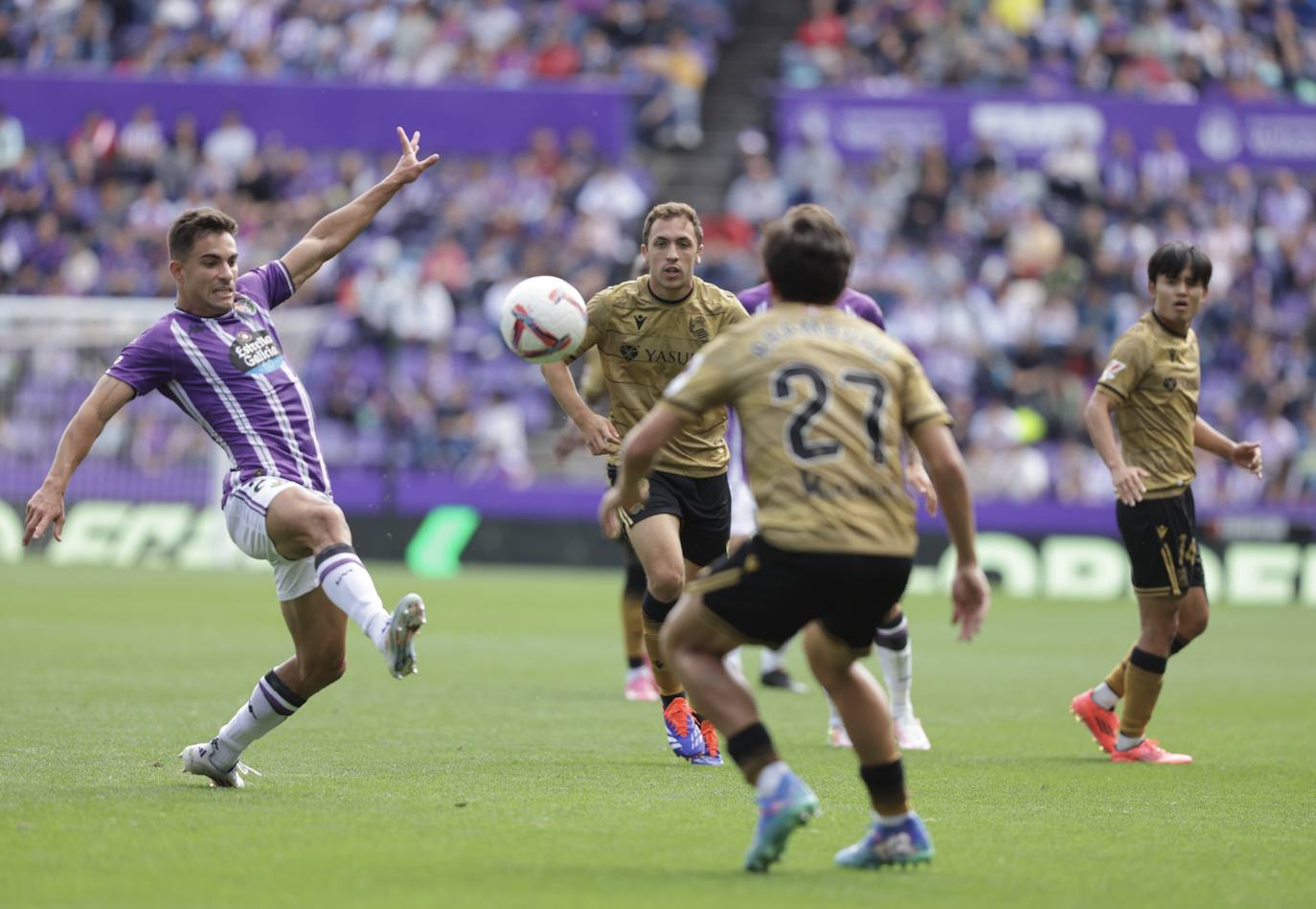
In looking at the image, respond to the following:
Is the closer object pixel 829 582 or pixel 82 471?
pixel 829 582

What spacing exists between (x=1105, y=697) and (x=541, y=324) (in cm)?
388

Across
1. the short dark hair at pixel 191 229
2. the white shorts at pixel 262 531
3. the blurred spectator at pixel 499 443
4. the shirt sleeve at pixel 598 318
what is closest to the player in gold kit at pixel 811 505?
the white shorts at pixel 262 531

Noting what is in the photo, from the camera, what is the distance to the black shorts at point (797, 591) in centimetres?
591

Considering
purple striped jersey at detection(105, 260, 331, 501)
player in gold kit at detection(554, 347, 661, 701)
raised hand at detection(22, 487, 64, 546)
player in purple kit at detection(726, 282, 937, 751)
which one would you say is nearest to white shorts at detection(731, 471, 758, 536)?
player in gold kit at detection(554, 347, 661, 701)

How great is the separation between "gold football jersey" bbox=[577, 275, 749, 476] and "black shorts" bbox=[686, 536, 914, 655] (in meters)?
3.22

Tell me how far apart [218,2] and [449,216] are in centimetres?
623

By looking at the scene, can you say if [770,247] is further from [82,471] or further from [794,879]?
[82,471]

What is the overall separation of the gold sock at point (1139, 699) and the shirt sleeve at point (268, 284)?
15.7 feet

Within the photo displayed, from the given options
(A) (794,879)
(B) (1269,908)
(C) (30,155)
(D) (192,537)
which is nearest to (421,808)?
(A) (794,879)

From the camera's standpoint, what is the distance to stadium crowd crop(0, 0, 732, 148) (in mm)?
29516

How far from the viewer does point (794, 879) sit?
594 centimetres

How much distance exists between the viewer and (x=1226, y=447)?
32.3 ft

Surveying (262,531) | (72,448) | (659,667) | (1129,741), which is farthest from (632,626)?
(72,448)

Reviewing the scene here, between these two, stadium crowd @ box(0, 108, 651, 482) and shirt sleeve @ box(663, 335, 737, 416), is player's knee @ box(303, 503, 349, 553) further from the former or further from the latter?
stadium crowd @ box(0, 108, 651, 482)
